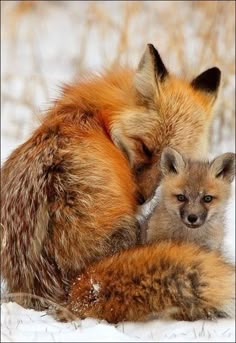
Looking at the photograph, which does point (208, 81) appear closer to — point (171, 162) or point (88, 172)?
point (171, 162)

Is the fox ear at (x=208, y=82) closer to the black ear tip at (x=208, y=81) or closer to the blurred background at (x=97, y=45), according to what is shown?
the black ear tip at (x=208, y=81)

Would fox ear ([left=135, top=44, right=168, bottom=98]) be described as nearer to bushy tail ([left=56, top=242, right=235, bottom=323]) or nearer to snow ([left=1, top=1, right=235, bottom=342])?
bushy tail ([left=56, top=242, right=235, bottom=323])

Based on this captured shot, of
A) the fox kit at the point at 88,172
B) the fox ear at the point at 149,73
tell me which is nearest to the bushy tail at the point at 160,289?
the fox kit at the point at 88,172

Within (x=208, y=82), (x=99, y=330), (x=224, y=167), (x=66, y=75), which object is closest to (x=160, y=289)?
(x=99, y=330)

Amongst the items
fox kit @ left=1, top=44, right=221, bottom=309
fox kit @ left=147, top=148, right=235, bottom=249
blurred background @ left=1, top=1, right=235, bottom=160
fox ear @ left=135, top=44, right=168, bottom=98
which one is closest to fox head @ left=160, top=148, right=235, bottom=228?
fox kit @ left=147, top=148, right=235, bottom=249

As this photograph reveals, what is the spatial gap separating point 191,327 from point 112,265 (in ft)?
2.16

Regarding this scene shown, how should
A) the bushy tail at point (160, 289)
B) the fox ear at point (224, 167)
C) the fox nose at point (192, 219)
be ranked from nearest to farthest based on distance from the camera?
the bushy tail at point (160, 289) < the fox nose at point (192, 219) < the fox ear at point (224, 167)

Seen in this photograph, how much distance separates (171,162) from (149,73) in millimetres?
662

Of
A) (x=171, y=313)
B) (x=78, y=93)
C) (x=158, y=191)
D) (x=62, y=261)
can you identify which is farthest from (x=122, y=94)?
(x=171, y=313)

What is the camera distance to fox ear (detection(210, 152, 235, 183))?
6.45m

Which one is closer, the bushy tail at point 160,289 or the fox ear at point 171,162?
the bushy tail at point 160,289

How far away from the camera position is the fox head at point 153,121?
6.09 metres

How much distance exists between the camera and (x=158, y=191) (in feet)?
21.6

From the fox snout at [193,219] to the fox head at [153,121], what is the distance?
32 cm
